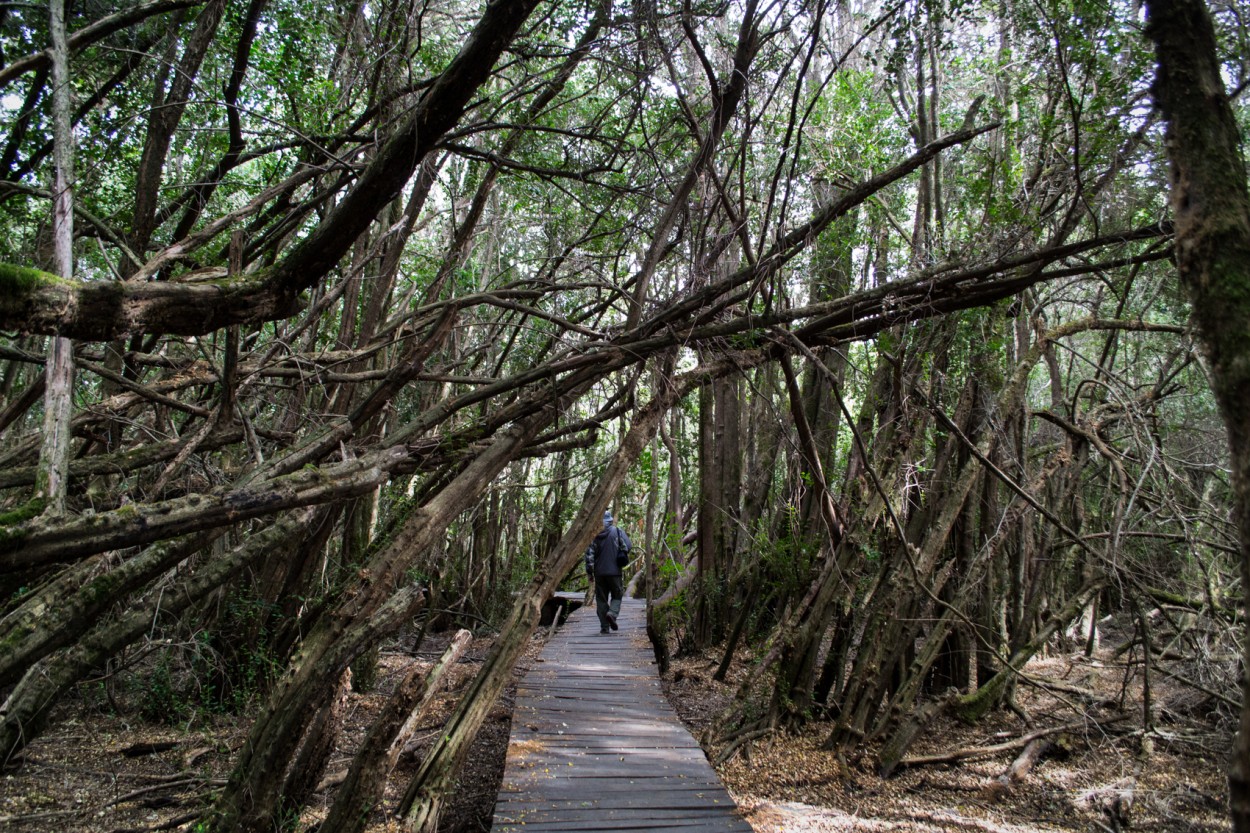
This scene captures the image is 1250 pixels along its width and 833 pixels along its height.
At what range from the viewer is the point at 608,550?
9297 millimetres

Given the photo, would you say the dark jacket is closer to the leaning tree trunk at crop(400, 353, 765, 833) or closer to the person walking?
the person walking

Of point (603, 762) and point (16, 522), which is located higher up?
point (16, 522)

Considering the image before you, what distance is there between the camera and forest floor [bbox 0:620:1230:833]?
470 cm

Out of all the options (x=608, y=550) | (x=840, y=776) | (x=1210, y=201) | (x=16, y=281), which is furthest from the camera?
(x=608, y=550)

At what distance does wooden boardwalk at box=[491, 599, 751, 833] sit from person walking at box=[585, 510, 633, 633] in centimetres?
174

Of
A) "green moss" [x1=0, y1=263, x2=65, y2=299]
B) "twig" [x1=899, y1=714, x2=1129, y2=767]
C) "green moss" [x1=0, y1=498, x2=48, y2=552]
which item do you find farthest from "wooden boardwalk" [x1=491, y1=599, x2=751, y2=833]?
"green moss" [x1=0, y1=263, x2=65, y2=299]

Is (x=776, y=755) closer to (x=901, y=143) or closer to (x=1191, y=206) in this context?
(x=1191, y=206)

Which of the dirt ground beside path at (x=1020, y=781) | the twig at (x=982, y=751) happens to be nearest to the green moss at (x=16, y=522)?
the dirt ground beside path at (x=1020, y=781)

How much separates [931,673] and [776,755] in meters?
2.02

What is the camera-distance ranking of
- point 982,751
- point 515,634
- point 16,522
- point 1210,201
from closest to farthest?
1. point 1210,201
2. point 16,522
3. point 515,634
4. point 982,751

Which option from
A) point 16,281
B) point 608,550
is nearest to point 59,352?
point 16,281

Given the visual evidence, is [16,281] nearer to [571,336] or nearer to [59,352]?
[59,352]

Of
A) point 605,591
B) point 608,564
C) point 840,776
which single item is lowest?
point 840,776

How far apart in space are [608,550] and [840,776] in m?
4.25
